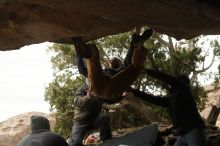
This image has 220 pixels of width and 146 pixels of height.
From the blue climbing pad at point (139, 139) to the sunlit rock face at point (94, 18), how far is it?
5.92 feet

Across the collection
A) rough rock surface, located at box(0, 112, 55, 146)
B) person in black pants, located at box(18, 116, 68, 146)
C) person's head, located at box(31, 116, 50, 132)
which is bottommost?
rough rock surface, located at box(0, 112, 55, 146)

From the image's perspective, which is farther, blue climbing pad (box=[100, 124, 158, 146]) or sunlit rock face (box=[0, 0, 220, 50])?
blue climbing pad (box=[100, 124, 158, 146])

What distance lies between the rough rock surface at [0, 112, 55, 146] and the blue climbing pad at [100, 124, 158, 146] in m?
16.2

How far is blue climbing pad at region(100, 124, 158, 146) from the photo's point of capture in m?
8.09

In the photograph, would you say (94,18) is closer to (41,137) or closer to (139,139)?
(41,137)

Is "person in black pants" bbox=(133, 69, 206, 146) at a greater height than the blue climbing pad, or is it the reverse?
"person in black pants" bbox=(133, 69, 206, 146)

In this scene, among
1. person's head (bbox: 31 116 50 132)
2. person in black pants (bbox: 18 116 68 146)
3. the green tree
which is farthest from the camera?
the green tree

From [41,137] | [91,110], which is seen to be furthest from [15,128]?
[41,137]

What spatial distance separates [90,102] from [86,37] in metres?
1.28

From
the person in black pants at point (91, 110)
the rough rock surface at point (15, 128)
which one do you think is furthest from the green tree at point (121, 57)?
the person in black pants at point (91, 110)

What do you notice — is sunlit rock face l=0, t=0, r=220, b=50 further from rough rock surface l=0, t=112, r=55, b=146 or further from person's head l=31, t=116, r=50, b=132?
rough rock surface l=0, t=112, r=55, b=146

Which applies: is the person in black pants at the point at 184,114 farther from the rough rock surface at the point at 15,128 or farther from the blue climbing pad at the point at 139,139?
the rough rock surface at the point at 15,128

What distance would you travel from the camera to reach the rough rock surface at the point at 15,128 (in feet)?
82.6

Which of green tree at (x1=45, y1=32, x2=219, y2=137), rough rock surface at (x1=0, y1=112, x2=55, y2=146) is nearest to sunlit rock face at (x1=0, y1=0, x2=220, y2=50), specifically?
green tree at (x1=45, y1=32, x2=219, y2=137)
